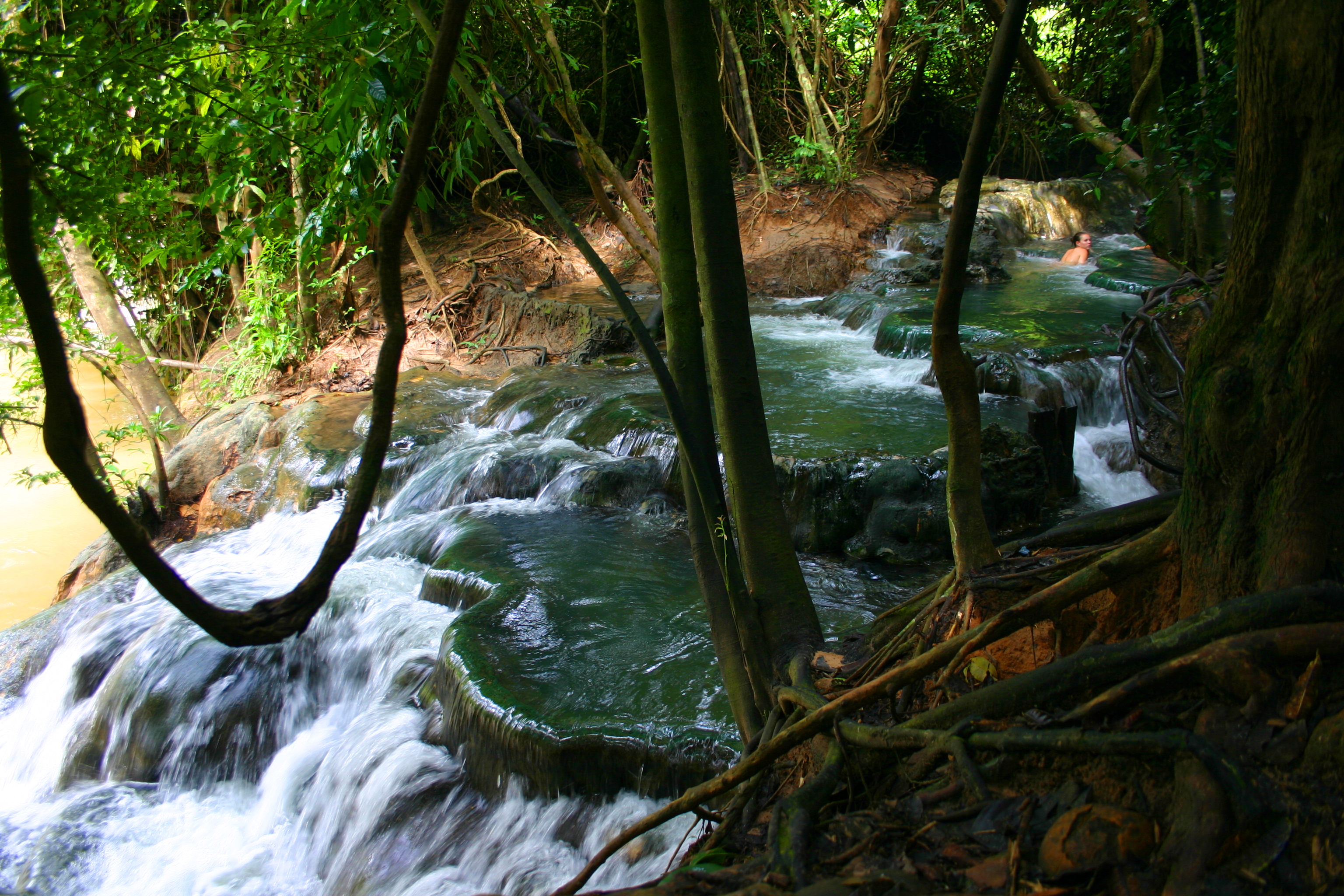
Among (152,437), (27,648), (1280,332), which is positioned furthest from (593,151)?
(152,437)

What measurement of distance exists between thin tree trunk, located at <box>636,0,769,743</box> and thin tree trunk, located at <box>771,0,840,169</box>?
12.7 meters

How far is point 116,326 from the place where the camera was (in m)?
9.75

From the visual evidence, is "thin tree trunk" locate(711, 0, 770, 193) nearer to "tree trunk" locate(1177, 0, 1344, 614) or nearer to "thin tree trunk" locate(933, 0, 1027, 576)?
"thin tree trunk" locate(933, 0, 1027, 576)

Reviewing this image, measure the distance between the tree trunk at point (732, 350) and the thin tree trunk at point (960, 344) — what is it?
535 millimetres

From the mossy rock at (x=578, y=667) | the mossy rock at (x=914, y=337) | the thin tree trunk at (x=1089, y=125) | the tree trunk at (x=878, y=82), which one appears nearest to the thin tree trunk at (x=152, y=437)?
the mossy rock at (x=578, y=667)

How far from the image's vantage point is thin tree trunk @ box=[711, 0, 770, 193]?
14.4 meters

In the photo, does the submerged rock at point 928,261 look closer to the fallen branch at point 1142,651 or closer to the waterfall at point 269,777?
the waterfall at point 269,777

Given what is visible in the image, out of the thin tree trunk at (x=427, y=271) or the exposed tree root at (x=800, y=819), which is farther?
the thin tree trunk at (x=427, y=271)

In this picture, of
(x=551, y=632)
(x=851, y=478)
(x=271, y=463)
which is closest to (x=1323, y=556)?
(x=551, y=632)

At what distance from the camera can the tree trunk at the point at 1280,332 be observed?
1.62 metres

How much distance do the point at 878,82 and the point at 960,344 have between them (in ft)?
46.1

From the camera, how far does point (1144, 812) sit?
1.58m

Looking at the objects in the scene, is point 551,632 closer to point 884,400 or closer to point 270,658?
point 270,658

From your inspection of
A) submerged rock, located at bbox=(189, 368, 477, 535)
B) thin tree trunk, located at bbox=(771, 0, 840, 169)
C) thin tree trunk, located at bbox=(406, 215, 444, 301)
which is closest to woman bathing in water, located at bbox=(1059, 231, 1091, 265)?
thin tree trunk, located at bbox=(771, 0, 840, 169)
